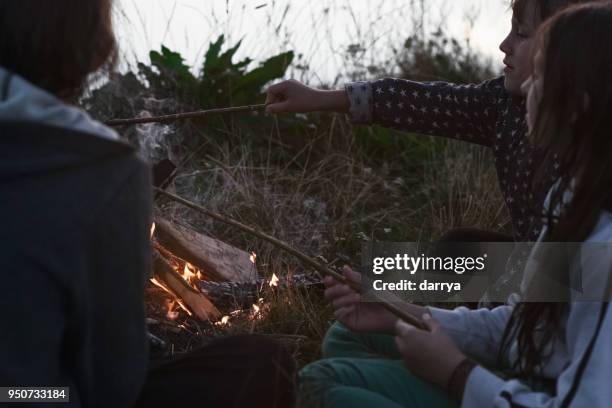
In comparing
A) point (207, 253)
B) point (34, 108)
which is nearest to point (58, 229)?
point (34, 108)

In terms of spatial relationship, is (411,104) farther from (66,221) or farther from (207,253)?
(66,221)

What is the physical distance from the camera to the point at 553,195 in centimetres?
179

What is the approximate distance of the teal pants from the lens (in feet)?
6.12

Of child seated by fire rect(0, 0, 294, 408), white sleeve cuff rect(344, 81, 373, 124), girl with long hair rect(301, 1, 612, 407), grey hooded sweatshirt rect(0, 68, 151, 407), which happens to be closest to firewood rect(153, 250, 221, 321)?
white sleeve cuff rect(344, 81, 373, 124)

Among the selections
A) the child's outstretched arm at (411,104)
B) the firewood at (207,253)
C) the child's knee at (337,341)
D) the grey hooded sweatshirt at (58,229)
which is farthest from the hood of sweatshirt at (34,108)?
the firewood at (207,253)

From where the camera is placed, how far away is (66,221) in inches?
54.5

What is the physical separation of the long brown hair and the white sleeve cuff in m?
1.00

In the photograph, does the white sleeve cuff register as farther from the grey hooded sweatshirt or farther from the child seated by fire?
the grey hooded sweatshirt

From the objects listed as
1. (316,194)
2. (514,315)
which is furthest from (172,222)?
(514,315)

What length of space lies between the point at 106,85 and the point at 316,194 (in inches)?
42.8

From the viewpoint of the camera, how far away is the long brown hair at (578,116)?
1.69 m

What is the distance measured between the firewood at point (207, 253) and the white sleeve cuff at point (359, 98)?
2.28 feet

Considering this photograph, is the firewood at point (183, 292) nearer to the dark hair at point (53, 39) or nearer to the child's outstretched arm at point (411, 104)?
the child's outstretched arm at point (411, 104)

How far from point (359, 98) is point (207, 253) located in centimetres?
79
